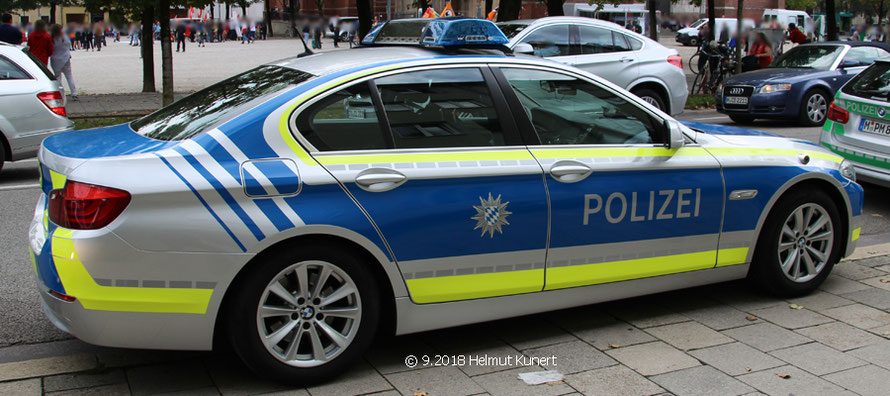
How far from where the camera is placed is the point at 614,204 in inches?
169

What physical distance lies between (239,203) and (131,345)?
0.74 m

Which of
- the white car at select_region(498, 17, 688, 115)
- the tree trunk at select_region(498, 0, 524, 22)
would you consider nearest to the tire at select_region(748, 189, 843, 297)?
the white car at select_region(498, 17, 688, 115)

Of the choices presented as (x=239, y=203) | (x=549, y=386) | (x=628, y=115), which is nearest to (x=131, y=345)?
(x=239, y=203)

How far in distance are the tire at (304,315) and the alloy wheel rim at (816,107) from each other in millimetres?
11921

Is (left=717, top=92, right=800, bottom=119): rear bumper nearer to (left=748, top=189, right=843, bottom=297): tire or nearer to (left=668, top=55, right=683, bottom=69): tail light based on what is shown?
(left=668, top=55, right=683, bottom=69): tail light

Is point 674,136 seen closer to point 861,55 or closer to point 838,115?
point 838,115

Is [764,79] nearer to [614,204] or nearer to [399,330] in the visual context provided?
[614,204]

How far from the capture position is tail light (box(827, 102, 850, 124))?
795 cm

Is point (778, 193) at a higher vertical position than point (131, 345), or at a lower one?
higher

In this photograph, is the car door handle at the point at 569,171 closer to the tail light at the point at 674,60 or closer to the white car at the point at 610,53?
the white car at the point at 610,53

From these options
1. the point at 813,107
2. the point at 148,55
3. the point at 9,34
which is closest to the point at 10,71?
the point at 9,34

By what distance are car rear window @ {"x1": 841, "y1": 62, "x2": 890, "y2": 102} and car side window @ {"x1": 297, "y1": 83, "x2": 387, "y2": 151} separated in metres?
5.62

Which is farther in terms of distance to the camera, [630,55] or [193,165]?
[630,55]

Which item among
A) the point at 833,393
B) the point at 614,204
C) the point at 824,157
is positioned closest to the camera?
the point at 833,393
